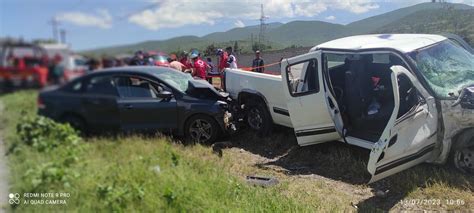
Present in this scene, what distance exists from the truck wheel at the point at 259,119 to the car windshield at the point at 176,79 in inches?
175

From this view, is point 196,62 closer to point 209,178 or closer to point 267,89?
point 209,178

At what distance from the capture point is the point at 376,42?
6004mm

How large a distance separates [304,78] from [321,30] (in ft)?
5.14

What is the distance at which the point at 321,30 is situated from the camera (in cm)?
492

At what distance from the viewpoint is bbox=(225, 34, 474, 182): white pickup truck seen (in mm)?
4723

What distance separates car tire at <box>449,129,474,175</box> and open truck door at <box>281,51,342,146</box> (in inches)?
59.1

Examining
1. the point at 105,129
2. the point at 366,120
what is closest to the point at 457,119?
the point at 366,120

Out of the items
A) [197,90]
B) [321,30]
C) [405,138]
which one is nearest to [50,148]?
[197,90]

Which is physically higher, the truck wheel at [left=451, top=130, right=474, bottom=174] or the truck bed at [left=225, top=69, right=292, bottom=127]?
the truck bed at [left=225, top=69, right=292, bottom=127]

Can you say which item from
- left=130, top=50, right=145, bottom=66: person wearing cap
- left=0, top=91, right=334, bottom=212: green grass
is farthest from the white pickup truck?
left=130, top=50, right=145, bottom=66: person wearing cap

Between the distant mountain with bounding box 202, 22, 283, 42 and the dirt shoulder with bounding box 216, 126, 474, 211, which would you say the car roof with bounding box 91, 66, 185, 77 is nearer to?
the distant mountain with bounding box 202, 22, 283, 42

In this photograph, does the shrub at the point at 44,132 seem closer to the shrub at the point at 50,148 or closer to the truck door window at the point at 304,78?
the shrub at the point at 50,148

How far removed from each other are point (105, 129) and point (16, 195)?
1.29 m

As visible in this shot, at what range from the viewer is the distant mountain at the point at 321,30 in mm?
2453
